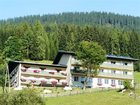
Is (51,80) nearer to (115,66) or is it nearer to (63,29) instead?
(115,66)

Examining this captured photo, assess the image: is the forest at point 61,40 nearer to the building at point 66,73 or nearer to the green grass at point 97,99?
the building at point 66,73

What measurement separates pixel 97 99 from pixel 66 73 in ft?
107

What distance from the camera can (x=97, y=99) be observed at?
69000mm

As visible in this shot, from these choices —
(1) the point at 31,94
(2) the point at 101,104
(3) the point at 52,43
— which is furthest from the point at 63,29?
(1) the point at 31,94

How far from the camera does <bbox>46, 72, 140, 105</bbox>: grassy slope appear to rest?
65137mm

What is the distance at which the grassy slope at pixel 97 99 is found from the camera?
214 ft

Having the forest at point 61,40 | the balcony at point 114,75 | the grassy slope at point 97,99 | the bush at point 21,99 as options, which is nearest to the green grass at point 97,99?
the grassy slope at point 97,99

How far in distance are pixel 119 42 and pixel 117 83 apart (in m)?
66.7

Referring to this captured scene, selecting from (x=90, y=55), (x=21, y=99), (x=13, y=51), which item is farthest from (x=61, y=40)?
(x=21, y=99)

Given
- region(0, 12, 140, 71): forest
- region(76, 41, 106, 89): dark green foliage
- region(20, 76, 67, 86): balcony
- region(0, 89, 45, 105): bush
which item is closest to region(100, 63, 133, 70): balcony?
region(76, 41, 106, 89): dark green foliage

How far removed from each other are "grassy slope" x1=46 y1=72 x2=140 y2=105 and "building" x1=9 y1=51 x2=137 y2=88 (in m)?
21.9

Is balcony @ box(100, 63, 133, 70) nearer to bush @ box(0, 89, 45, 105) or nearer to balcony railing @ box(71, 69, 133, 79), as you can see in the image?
balcony railing @ box(71, 69, 133, 79)

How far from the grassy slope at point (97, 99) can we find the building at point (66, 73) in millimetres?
21931

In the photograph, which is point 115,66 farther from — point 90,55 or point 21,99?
point 21,99
